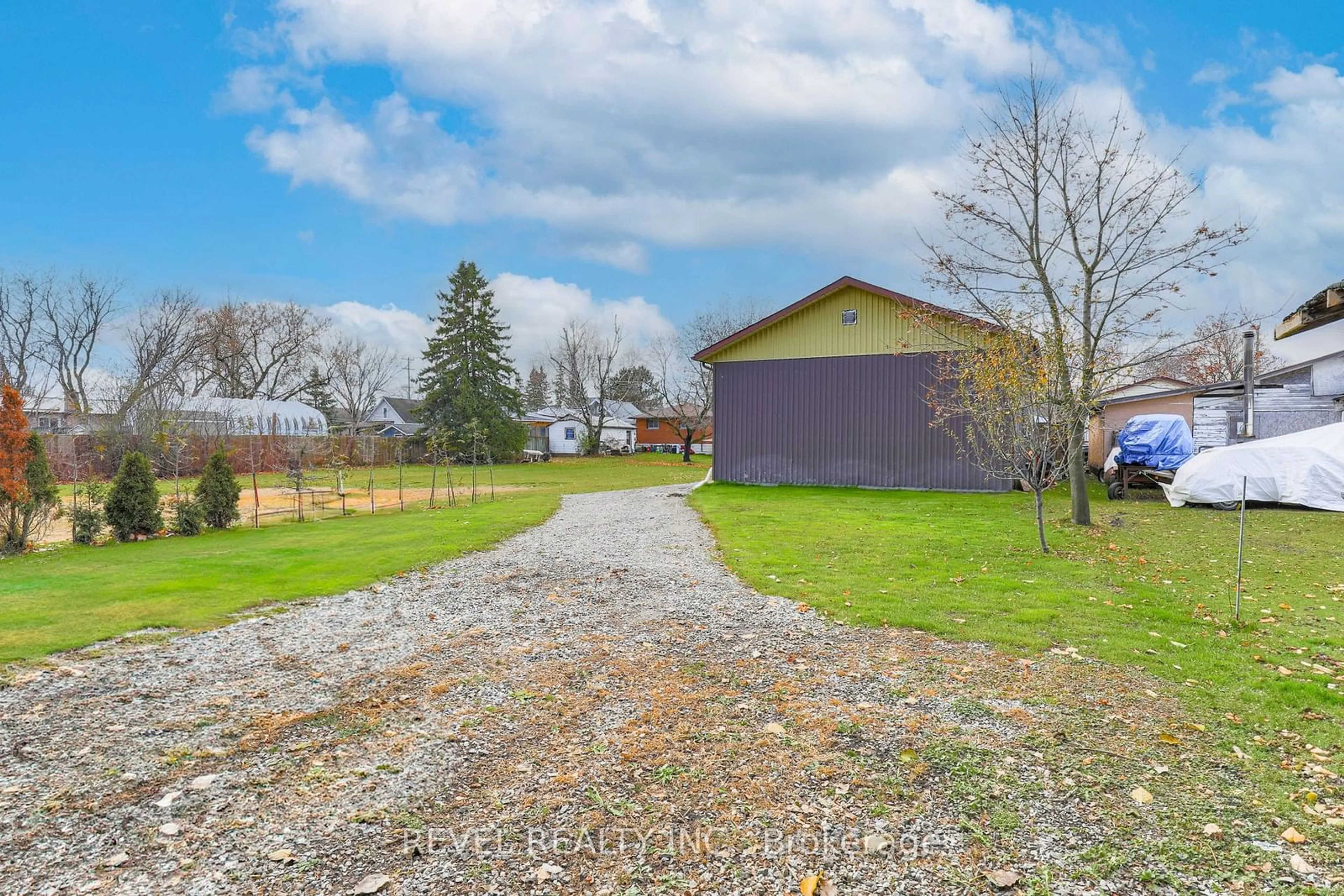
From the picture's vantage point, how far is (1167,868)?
257 cm

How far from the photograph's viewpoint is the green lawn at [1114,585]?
15.2 feet

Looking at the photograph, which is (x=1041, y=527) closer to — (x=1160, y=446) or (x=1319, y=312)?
(x=1319, y=312)

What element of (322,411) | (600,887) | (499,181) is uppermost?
(499,181)

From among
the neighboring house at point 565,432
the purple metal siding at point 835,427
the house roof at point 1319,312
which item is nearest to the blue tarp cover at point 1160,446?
the purple metal siding at point 835,427

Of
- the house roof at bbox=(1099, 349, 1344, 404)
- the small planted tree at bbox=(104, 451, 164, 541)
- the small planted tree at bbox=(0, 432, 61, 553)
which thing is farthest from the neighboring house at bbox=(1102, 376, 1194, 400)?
the small planted tree at bbox=(0, 432, 61, 553)

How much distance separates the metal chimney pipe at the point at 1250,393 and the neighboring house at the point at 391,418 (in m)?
42.4

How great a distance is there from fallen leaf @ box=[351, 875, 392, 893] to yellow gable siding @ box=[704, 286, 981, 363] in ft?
50.9

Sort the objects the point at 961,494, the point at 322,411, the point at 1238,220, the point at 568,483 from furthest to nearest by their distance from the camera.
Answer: the point at 322,411 → the point at 568,483 → the point at 961,494 → the point at 1238,220

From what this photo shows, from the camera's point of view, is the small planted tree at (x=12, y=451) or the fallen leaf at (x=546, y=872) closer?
the fallen leaf at (x=546, y=872)

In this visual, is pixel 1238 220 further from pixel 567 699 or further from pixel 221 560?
pixel 221 560

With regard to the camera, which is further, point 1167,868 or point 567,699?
point 567,699

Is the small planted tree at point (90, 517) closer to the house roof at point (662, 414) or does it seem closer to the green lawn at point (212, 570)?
the green lawn at point (212, 570)

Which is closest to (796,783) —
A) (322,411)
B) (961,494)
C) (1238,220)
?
(1238,220)

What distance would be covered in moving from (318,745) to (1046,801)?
3.60 meters
